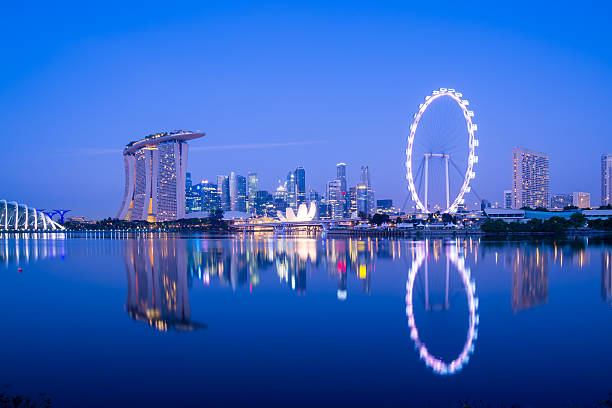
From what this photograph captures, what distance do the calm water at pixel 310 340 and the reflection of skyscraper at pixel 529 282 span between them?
11 cm

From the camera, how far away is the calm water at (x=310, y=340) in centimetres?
838

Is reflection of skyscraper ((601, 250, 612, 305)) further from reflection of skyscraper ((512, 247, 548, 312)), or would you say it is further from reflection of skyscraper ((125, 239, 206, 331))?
reflection of skyscraper ((125, 239, 206, 331))

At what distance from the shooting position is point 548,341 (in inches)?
450

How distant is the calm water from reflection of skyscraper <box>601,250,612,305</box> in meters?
0.08

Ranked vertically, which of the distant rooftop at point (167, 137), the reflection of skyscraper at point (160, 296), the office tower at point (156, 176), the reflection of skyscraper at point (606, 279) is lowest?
the reflection of skyscraper at point (606, 279)

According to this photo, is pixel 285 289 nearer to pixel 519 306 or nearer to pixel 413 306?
pixel 413 306

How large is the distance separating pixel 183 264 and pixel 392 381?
2384 centimetres

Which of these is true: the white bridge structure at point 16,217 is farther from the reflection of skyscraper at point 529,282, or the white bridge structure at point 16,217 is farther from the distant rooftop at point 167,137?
the reflection of skyscraper at point 529,282

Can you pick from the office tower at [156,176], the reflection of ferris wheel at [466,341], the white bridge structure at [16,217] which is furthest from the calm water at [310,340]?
the office tower at [156,176]

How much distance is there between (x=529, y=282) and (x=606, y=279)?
3.88 meters

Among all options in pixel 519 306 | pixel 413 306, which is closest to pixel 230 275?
pixel 413 306

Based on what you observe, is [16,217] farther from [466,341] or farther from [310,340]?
[466,341]

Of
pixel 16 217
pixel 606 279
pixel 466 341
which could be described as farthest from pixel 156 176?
pixel 466 341

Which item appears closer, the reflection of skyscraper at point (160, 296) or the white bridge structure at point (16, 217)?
the reflection of skyscraper at point (160, 296)
